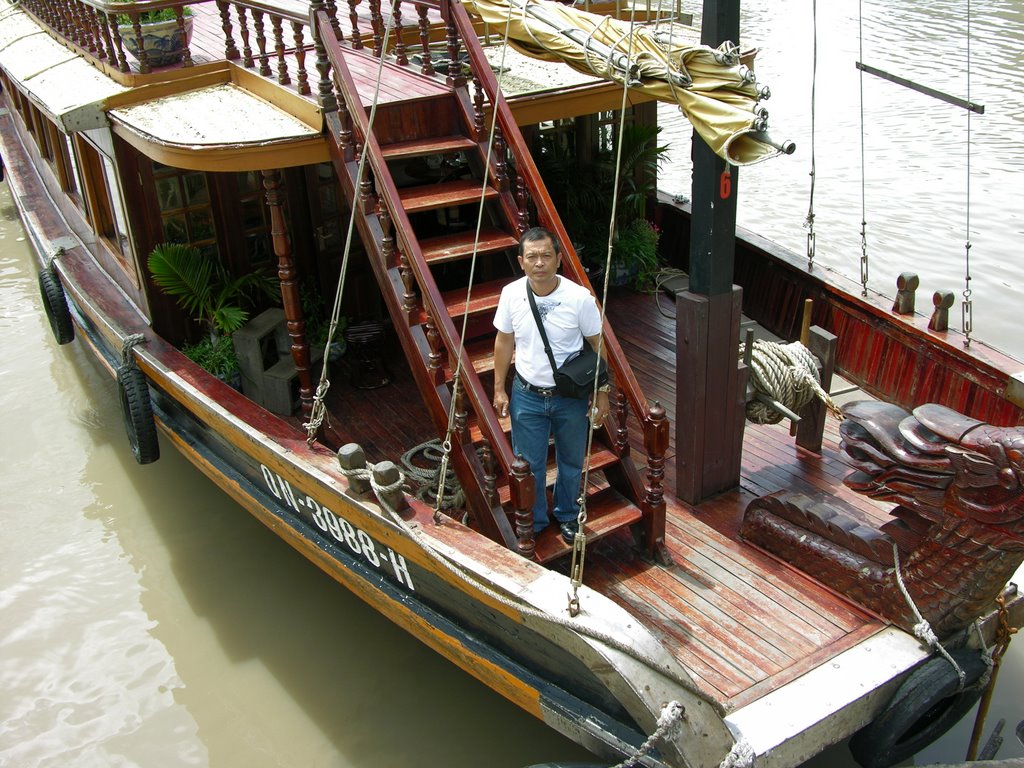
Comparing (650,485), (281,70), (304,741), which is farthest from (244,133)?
(304,741)

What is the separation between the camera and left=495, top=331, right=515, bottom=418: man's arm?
432 cm

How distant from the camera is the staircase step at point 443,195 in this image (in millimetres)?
5082

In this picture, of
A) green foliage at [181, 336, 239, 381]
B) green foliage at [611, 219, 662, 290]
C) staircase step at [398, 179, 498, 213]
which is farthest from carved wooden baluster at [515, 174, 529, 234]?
green foliage at [611, 219, 662, 290]

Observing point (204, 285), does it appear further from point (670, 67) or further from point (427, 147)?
point (670, 67)

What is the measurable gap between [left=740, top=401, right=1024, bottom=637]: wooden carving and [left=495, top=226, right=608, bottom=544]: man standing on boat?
1.12 m

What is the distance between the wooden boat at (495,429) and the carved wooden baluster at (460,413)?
24 millimetres

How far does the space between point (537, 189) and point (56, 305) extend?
5536 millimetres

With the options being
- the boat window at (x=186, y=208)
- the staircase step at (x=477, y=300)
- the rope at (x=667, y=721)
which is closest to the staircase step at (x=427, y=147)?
the staircase step at (x=477, y=300)

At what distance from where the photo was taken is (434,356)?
4.61m

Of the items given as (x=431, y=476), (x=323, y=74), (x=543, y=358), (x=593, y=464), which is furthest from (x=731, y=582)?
(x=323, y=74)

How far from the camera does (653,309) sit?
772cm

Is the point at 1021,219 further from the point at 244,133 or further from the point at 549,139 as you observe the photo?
the point at 244,133

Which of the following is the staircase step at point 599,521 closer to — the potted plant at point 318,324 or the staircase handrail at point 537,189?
the staircase handrail at point 537,189

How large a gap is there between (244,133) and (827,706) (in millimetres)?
3998
